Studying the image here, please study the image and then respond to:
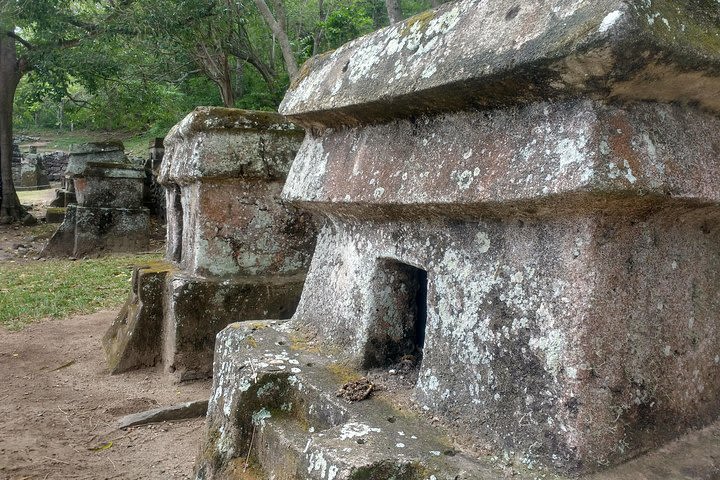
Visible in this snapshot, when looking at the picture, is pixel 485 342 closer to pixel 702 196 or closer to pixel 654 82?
pixel 702 196

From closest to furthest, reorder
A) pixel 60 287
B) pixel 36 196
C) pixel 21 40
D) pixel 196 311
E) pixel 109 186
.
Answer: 1. pixel 196 311
2. pixel 60 287
3. pixel 109 186
4. pixel 21 40
5. pixel 36 196

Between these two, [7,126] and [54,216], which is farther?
[7,126]

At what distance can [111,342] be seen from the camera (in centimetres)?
464

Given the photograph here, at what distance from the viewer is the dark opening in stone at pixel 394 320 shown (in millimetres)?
2043

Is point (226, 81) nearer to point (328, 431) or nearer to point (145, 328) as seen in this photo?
point (145, 328)

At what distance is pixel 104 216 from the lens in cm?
980

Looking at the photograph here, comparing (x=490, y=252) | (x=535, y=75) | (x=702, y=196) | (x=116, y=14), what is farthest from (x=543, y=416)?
(x=116, y=14)

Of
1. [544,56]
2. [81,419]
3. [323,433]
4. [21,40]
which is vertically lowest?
[81,419]

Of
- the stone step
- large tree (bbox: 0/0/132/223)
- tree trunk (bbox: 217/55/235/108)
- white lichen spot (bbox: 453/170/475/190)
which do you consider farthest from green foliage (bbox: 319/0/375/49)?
white lichen spot (bbox: 453/170/475/190)

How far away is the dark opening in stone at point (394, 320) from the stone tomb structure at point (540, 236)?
69 mm

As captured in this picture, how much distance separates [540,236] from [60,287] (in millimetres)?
7112

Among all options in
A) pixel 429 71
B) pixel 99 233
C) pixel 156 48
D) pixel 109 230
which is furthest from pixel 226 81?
Result: pixel 429 71

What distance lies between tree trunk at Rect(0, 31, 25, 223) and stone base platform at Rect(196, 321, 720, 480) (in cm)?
1417

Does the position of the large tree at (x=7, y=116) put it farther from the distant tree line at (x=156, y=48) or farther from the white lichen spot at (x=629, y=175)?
the white lichen spot at (x=629, y=175)
